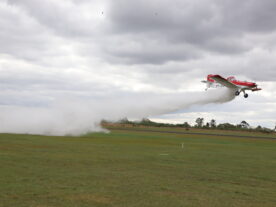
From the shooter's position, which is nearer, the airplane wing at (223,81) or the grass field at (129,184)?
the grass field at (129,184)

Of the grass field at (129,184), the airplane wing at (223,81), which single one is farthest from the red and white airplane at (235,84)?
the grass field at (129,184)

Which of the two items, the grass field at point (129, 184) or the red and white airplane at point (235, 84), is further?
the red and white airplane at point (235, 84)

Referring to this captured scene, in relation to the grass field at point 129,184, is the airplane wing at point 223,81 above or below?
above

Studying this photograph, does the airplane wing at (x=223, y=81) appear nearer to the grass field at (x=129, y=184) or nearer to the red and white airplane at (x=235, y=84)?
the red and white airplane at (x=235, y=84)

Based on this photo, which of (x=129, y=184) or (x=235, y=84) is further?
(x=235, y=84)

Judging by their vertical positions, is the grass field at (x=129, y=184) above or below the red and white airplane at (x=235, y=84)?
below

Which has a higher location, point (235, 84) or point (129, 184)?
point (235, 84)

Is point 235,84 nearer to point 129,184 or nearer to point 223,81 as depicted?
point 223,81

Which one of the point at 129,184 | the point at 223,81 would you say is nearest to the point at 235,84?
the point at 223,81

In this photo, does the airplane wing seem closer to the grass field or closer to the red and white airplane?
the red and white airplane

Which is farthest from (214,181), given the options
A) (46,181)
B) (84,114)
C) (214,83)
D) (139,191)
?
(84,114)

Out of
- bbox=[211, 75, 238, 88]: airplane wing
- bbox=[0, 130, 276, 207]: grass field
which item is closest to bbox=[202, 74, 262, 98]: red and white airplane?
bbox=[211, 75, 238, 88]: airplane wing

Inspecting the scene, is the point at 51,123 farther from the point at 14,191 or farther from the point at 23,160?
the point at 14,191

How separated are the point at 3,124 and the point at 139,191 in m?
60.2
